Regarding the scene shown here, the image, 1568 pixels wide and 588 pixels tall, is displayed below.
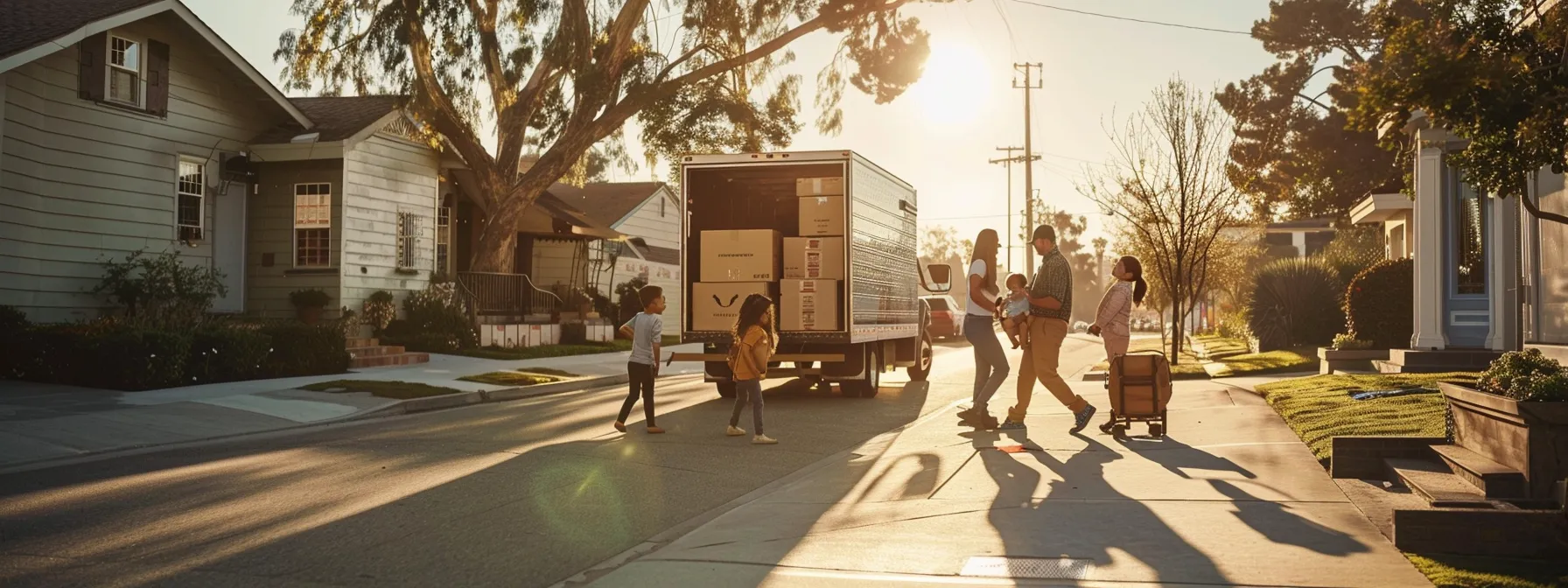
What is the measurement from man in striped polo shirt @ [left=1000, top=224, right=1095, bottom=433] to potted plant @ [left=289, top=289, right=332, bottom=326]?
1636cm

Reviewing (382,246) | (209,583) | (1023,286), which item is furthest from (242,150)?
(209,583)

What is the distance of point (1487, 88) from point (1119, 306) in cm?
580

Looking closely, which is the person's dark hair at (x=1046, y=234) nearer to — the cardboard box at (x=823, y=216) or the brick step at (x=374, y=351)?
the cardboard box at (x=823, y=216)

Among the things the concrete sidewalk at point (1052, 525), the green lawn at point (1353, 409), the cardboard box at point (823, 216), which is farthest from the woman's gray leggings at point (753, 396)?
the cardboard box at point (823, 216)

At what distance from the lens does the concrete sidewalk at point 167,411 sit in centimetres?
1178

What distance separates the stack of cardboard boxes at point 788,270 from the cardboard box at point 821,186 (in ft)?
0.04

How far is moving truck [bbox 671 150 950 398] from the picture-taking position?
54.2 feet

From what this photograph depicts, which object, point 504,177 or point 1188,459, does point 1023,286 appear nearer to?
point 1188,459

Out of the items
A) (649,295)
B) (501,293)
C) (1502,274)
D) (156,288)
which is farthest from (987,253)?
(501,293)

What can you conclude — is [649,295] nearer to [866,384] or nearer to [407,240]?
[866,384]

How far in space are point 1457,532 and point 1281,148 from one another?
40.3 meters

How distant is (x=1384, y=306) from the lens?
20.7 m

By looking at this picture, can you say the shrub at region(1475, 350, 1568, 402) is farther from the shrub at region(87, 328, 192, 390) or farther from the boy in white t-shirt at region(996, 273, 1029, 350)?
the shrub at region(87, 328, 192, 390)

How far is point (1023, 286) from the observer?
12.0 meters
